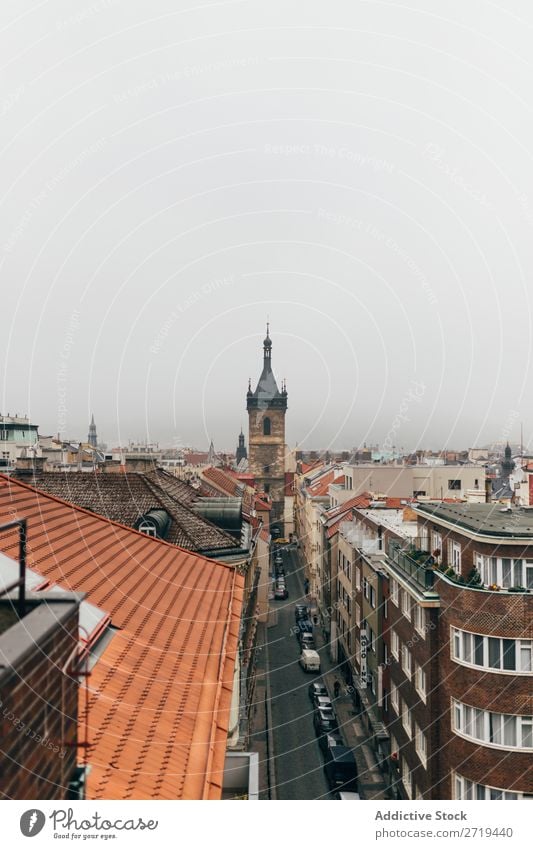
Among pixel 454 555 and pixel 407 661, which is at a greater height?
pixel 454 555

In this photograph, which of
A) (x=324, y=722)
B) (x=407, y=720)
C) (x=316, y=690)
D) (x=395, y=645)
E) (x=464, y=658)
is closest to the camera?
(x=464, y=658)

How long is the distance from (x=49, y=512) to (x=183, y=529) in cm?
504

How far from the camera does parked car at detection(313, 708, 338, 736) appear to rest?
17.7 m

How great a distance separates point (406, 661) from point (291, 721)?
7007 mm

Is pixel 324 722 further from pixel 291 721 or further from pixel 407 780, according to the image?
pixel 407 780

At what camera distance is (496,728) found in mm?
10172

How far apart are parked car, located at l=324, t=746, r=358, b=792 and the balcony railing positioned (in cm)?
487

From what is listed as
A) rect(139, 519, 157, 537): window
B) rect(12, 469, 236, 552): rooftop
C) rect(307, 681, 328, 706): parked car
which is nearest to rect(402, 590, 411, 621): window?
rect(12, 469, 236, 552): rooftop

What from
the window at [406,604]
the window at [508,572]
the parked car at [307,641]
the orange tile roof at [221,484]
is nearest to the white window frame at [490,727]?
the window at [508,572]

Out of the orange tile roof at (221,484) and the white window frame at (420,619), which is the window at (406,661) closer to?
the white window frame at (420,619)

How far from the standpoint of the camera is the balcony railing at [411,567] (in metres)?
12.1

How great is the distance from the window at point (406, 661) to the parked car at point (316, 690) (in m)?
6.87

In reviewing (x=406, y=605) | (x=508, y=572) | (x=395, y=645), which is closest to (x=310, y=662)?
(x=395, y=645)

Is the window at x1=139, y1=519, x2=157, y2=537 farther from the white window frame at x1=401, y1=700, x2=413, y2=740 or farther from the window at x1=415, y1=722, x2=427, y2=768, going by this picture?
the white window frame at x1=401, y1=700, x2=413, y2=740
